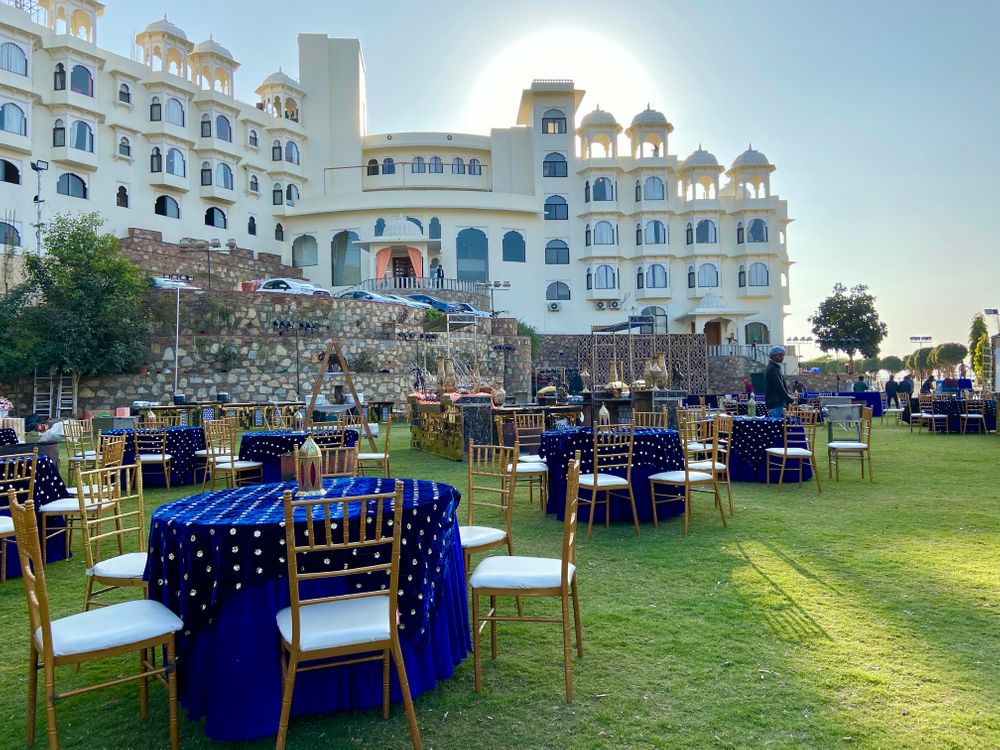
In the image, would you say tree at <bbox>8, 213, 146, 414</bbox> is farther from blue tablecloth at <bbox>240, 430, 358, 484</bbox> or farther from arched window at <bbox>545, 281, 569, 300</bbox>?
arched window at <bbox>545, 281, 569, 300</bbox>

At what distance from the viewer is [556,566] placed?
132 inches

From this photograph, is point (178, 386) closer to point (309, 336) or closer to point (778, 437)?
point (309, 336)

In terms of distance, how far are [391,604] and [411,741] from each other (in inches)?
23.3

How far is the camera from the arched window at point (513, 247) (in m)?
38.2

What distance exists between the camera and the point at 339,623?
107 inches

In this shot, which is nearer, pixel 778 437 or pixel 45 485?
pixel 45 485

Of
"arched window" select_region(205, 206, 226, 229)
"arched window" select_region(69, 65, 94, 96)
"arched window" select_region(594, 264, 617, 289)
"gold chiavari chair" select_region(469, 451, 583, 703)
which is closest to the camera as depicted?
"gold chiavari chair" select_region(469, 451, 583, 703)

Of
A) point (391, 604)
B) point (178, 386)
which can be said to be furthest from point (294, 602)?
point (178, 386)

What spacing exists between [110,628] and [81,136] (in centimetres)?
3348

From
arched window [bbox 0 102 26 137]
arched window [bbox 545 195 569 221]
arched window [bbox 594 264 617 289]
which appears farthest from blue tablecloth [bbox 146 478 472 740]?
Answer: arched window [bbox 545 195 569 221]

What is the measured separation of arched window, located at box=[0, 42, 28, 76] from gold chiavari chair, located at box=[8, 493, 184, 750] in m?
33.0

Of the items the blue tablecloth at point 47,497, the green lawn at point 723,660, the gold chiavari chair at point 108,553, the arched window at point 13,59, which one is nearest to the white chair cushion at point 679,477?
the green lawn at point 723,660

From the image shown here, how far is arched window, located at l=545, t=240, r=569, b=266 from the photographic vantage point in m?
39.1

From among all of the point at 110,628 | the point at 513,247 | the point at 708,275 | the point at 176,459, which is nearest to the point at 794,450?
the point at 110,628
